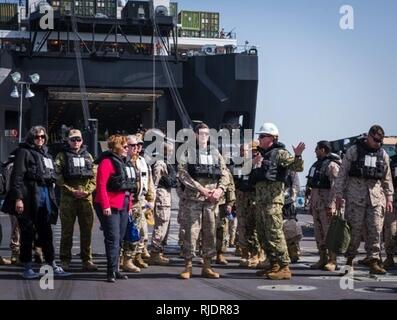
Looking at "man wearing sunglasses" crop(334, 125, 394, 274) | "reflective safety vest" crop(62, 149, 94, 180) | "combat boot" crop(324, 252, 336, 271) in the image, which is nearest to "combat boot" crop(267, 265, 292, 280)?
"man wearing sunglasses" crop(334, 125, 394, 274)

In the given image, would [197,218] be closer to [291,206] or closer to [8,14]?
[291,206]

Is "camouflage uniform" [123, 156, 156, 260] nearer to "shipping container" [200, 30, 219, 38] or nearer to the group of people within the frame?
the group of people

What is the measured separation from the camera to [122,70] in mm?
38812

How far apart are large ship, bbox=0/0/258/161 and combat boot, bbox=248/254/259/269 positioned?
91.1ft

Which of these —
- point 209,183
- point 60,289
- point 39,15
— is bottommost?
point 60,289

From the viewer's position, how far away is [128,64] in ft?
128

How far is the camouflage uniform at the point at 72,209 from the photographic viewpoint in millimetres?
7953

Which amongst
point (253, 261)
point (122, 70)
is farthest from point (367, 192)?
point (122, 70)

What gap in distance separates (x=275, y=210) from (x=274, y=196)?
18 centimetres

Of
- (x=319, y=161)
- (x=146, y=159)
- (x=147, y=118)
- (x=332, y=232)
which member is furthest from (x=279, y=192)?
(x=147, y=118)
